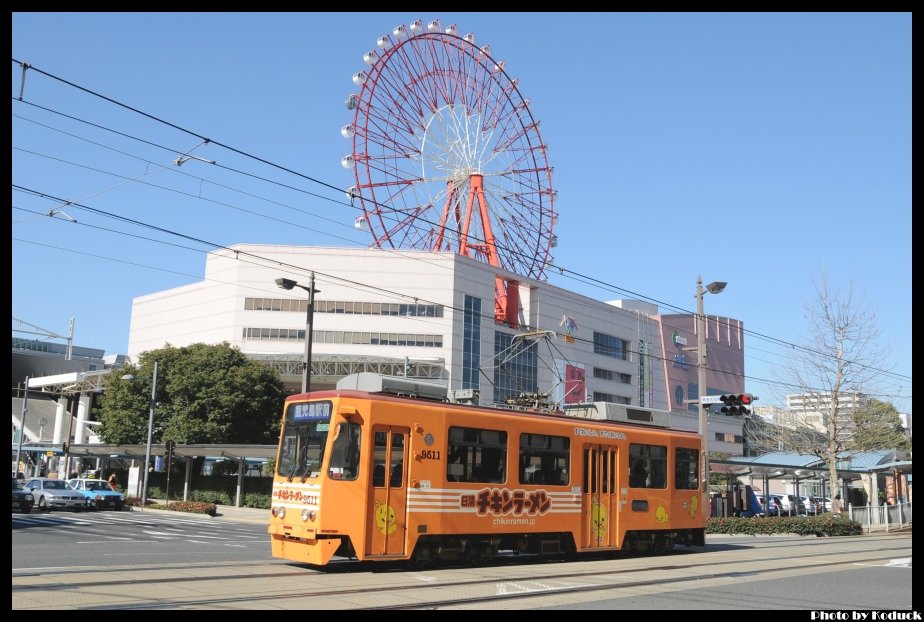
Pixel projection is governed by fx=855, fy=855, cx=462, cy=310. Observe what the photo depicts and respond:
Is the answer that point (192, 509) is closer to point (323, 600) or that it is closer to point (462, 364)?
point (323, 600)

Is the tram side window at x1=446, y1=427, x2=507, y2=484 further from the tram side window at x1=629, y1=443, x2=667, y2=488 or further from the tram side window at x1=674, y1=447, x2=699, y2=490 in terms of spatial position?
the tram side window at x1=674, y1=447, x2=699, y2=490

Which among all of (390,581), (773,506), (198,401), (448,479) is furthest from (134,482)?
(773,506)

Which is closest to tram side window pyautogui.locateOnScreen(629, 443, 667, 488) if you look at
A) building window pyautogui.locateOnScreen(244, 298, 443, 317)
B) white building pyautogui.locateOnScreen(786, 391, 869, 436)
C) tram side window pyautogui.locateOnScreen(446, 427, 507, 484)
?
tram side window pyautogui.locateOnScreen(446, 427, 507, 484)

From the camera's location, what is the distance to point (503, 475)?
54.5ft

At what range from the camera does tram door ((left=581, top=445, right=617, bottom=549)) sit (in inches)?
719

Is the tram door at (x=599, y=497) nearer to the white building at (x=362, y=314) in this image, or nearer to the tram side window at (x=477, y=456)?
the tram side window at (x=477, y=456)

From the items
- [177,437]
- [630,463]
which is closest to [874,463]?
[630,463]

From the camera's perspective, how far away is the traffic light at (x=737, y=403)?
26.5 m

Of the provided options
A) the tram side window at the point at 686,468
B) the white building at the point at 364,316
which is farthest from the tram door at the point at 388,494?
the white building at the point at 364,316

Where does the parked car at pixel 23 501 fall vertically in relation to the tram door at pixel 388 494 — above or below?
below

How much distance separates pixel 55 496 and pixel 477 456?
90.5ft

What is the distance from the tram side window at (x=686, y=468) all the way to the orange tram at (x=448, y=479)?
27.2 inches

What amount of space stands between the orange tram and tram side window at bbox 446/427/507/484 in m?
0.02

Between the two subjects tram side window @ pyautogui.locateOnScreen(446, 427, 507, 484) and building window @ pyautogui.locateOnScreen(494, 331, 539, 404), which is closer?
tram side window @ pyautogui.locateOnScreen(446, 427, 507, 484)
